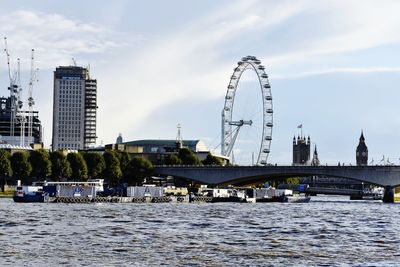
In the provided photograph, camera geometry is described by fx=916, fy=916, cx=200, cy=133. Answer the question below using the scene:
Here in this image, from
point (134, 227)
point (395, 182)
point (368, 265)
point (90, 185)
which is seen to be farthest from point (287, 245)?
point (395, 182)

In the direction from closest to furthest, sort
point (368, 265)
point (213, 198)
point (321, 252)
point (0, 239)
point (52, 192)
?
point (368, 265)
point (321, 252)
point (0, 239)
point (52, 192)
point (213, 198)

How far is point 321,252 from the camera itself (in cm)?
6100

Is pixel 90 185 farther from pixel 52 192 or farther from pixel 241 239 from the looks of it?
pixel 241 239

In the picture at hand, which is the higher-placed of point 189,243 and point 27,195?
point 27,195

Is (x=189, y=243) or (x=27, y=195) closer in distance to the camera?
(x=189, y=243)

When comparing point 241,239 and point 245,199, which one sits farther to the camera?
point 245,199

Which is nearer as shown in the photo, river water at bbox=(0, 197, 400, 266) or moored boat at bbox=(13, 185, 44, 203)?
river water at bbox=(0, 197, 400, 266)

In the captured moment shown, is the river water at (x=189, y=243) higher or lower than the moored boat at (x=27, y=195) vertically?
lower

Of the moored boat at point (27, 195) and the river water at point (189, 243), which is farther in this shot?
the moored boat at point (27, 195)

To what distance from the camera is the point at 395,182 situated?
199 metres

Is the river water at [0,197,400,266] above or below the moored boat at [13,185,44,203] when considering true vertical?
below

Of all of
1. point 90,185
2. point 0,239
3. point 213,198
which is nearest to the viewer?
point 0,239

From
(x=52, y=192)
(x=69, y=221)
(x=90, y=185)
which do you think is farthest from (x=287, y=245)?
(x=90, y=185)

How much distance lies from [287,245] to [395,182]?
13798cm
